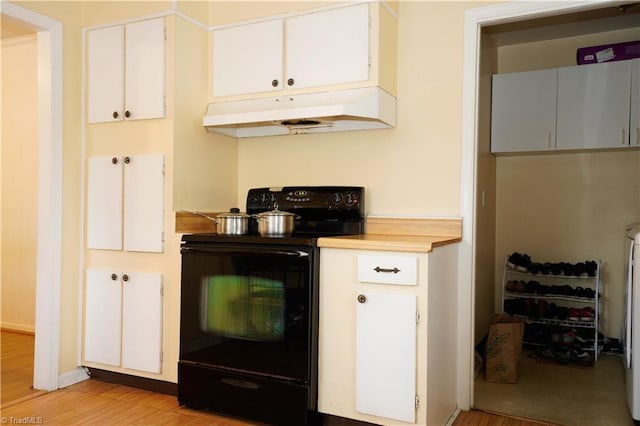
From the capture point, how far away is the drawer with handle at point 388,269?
84.6 inches

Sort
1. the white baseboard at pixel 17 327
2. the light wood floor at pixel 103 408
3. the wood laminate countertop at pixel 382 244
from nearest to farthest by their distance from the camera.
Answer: the wood laminate countertop at pixel 382 244 → the light wood floor at pixel 103 408 → the white baseboard at pixel 17 327

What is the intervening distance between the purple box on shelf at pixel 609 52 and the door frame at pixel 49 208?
3565 millimetres

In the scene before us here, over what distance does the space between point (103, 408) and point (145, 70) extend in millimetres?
1814

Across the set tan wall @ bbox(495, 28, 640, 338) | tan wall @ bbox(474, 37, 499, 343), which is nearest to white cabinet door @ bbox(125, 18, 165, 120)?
tan wall @ bbox(474, 37, 499, 343)

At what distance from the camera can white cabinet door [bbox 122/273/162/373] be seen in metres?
2.80

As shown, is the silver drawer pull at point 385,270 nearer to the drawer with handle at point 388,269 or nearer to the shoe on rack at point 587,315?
the drawer with handle at point 388,269

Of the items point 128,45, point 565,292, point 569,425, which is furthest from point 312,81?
point 565,292

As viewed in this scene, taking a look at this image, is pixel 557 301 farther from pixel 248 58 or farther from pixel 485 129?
pixel 248 58

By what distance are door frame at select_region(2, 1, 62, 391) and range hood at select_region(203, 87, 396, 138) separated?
0.86 m

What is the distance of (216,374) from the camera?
2.54m

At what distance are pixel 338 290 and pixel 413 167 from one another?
34.8 inches

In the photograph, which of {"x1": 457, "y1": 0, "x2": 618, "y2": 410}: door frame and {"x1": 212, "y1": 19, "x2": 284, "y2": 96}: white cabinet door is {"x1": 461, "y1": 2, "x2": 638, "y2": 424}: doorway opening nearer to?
{"x1": 457, "y1": 0, "x2": 618, "y2": 410}: door frame

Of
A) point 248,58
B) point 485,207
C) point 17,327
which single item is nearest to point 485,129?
point 485,207

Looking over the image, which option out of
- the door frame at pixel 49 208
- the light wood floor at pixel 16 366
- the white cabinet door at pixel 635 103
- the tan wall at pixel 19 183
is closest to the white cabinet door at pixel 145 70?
the door frame at pixel 49 208
